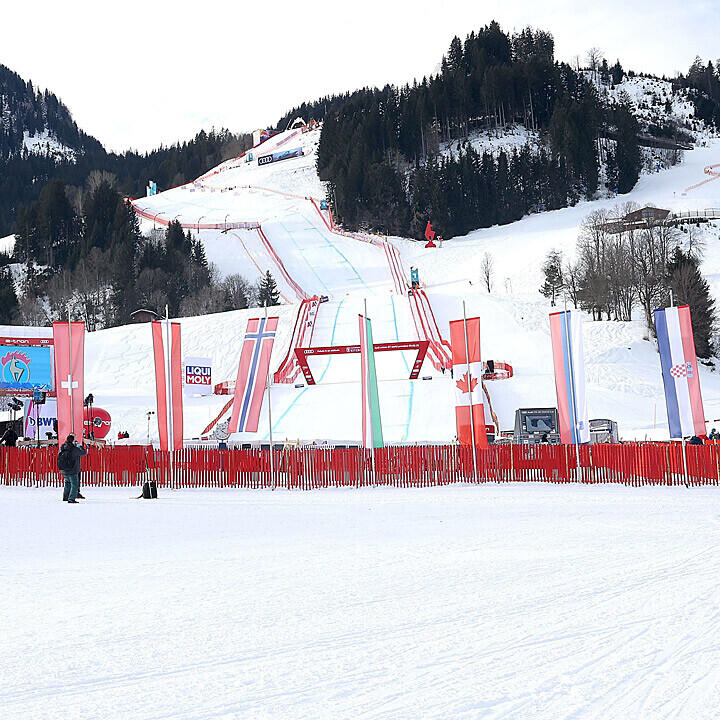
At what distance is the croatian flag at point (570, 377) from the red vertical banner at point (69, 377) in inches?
378

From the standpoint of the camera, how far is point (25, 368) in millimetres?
22594

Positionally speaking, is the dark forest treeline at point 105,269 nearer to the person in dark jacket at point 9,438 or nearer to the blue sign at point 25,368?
the blue sign at point 25,368

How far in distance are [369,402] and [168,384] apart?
13.8 ft

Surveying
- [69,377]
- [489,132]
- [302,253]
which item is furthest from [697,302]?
[489,132]

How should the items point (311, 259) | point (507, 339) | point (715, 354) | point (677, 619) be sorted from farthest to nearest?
1. point (311, 259)
2. point (715, 354)
3. point (507, 339)
4. point (677, 619)

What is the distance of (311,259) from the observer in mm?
61750

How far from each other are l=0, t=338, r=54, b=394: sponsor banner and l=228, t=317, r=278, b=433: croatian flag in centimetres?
572

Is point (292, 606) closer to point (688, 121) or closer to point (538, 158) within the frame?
point (538, 158)

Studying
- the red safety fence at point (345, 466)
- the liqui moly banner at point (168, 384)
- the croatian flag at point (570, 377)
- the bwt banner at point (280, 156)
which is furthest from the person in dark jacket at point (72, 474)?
the bwt banner at point (280, 156)

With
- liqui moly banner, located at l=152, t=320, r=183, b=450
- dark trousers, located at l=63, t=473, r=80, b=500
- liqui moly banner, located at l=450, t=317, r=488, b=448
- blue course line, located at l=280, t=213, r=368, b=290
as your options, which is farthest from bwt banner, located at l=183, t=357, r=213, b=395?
blue course line, located at l=280, t=213, r=368, b=290

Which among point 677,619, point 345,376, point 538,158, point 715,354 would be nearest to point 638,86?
point 538,158

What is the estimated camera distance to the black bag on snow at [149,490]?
13.8m

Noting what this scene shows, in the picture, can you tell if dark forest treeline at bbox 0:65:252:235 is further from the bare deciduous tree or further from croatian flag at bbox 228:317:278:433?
croatian flag at bbox 228:317:278:433

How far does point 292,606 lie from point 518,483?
11.3 meters
